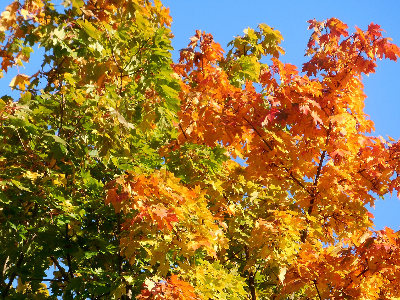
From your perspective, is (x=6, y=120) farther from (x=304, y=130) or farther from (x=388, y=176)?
(x=388, y=176)

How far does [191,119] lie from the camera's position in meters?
6.44

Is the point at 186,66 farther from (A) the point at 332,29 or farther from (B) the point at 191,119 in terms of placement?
(A) the point at 332,29

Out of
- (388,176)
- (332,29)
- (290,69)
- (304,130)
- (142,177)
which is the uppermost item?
(332,29)

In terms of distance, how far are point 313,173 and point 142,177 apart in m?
2.86

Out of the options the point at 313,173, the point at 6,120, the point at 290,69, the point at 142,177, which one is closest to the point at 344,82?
the point at 290,69

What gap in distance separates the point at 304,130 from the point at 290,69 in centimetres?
86

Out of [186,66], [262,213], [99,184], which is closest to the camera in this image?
[99,184]

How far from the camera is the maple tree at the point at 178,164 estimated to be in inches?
177

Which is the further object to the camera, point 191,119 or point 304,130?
point 191,119

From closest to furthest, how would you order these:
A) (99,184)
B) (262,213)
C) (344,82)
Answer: (99,184), (344,82), (262,213)

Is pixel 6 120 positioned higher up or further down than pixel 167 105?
further down

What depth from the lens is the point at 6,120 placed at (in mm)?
4746

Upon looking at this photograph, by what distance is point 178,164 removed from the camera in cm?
602

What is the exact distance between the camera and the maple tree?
4496 millimetres
